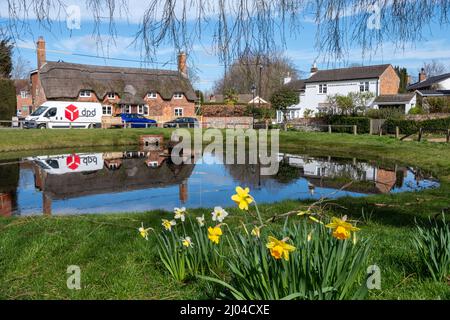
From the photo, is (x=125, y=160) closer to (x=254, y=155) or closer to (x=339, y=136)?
(x=254, y=155)

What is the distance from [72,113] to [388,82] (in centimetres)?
3594

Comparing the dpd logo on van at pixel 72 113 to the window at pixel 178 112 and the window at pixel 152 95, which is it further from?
the window at pixel 178 112

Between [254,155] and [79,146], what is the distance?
12599mm

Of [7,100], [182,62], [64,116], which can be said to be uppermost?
[7,100]

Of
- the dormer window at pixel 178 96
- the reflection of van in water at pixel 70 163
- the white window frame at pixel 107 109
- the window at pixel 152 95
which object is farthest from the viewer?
the dormer window at pixel 178 96

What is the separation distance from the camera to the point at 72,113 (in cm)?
3922

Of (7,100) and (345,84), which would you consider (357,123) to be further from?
(7,100)

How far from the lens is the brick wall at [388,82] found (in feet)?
163

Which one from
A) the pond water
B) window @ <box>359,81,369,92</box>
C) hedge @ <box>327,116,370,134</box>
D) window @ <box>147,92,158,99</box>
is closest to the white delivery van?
window @ <box>147,92,158,99</box>

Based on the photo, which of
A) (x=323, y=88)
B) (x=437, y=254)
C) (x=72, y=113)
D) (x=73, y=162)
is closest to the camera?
(x=437, y=254)

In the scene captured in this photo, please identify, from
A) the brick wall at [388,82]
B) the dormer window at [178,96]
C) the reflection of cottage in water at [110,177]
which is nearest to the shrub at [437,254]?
the reflection of cottage in water at [110,177]

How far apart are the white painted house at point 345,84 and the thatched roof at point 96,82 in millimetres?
14991

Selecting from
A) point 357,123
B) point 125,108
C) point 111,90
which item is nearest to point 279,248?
point 357,123

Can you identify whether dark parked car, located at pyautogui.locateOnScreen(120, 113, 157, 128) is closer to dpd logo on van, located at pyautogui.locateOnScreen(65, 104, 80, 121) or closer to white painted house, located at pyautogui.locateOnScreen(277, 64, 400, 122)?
dpd logo on van, located at pyautogui.locateOnScreen(65, 104, 80, 121)
